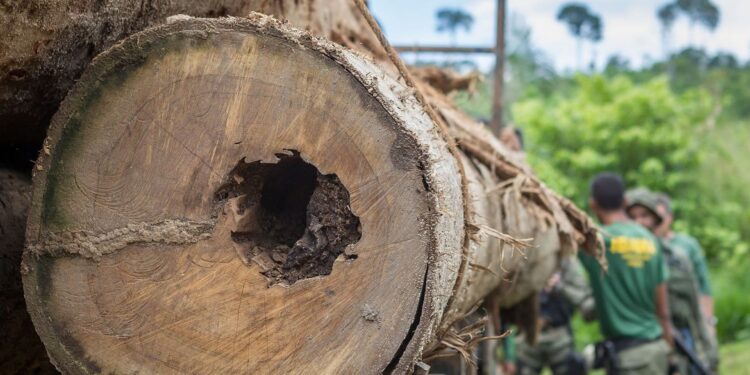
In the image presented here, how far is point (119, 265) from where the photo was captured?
2027 mm

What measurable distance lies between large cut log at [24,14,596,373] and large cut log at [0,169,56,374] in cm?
37

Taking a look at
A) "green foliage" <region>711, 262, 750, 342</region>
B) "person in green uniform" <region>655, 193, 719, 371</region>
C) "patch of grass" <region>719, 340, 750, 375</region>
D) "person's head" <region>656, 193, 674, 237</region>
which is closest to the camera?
"person's head" <region>656, 193, 674, 237</region>

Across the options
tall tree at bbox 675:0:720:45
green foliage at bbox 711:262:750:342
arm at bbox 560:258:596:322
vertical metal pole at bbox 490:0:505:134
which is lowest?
green foliage at bbox 711:262:750:342

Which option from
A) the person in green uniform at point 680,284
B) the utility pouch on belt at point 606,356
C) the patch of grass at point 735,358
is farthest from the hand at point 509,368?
the patch of grass at point 735,358

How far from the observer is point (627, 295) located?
5.52m

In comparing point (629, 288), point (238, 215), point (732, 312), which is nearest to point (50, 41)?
point (238, 215)

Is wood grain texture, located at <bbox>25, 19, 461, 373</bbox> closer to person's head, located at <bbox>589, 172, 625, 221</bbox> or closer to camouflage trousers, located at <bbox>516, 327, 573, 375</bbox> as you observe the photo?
person's head, located at <bbox>589, 172, 625, 221</bbox>

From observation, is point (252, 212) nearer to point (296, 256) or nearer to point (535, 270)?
point (296, 256)

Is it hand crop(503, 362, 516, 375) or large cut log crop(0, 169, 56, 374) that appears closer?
large cut log crop(0, 169, 56, 374)

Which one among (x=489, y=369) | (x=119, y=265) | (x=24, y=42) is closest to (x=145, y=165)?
(x=119, y=265)

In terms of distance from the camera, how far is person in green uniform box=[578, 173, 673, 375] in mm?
5469

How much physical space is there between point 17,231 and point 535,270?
7.86 ft

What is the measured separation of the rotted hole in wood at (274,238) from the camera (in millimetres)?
1975

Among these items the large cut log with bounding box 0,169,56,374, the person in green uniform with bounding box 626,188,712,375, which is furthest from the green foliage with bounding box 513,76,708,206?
the large cut log with bounding box 0,169,56,374
